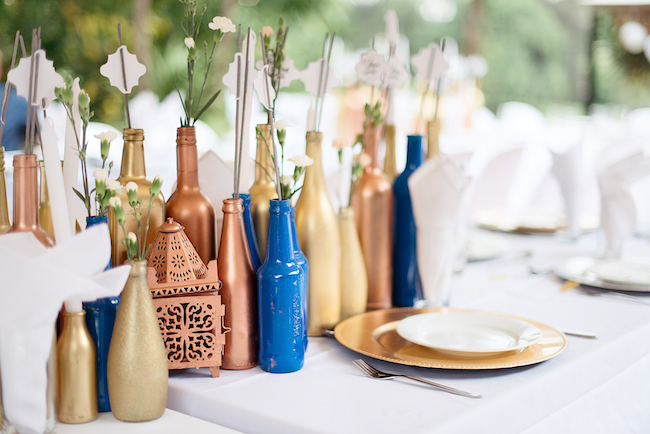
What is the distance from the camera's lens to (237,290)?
29.8 inches

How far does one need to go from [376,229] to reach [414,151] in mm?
172

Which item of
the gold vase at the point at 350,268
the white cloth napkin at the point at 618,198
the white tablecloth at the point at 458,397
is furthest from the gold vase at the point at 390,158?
the white cloth napkin at the point at 618,198

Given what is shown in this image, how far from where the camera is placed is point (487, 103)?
1095cm

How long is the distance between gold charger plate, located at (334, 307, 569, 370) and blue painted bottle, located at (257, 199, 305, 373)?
0.34 ft

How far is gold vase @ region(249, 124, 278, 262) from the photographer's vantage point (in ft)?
2.84

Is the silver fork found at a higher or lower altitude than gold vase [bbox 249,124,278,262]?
lower

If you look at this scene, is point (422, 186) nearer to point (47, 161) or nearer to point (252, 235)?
point (252, 235)

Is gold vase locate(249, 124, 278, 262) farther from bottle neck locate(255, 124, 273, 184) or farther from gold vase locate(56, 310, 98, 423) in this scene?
gold vase locate(56, 310, 98, 423)

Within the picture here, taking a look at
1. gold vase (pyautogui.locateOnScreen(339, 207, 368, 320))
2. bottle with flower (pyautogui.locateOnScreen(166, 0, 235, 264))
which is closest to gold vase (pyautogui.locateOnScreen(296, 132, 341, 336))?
gold vase (pyautogui.locateOnScreen(339, 207, 368, 320))

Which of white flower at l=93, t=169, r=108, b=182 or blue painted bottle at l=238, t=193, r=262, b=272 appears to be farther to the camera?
blue painted bottle at l=238, t=193, r=262, b=272

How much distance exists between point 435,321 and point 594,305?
0.35 metres

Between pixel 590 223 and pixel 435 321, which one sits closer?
pixel 435 321

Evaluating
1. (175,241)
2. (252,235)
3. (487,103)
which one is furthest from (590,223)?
(487,103)

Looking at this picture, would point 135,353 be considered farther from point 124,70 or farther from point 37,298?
point 124,70
